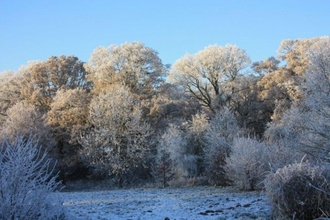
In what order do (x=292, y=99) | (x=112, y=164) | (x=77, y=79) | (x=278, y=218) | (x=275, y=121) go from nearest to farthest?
(x=278, y=218), (x=112, y=164), (x=275, y=121), (x=292, y=99), (x=77, y=79)

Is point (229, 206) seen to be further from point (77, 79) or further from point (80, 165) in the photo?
point (77, 79)

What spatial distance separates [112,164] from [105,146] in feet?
5.43

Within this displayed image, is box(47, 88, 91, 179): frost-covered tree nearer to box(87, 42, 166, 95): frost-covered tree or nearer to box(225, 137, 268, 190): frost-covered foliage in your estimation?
box(87, 42, 166, 95): frost-covered tree

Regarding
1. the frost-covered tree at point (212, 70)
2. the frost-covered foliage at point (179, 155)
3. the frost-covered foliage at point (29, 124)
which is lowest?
the frost-covered foliage at point (179, 155)

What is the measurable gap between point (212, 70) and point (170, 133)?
38.4 ft

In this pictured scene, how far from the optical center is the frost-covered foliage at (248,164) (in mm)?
15164

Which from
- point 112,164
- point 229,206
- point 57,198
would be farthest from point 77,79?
point 57,198

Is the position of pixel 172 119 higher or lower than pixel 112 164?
higher

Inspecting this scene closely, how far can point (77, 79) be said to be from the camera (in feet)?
119

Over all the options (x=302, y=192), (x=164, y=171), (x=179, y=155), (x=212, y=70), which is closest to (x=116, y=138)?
(x=179, y=155)

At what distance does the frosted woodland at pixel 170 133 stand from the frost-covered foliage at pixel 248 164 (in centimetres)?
5

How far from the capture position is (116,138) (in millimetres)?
26750

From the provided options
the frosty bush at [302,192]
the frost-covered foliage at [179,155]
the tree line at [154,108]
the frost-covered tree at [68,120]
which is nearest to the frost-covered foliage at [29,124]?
the tree line at [154,108]

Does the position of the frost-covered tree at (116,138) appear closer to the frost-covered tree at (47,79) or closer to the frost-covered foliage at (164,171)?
the frost-covered foliage at (164,171)
